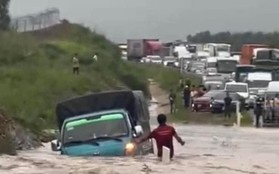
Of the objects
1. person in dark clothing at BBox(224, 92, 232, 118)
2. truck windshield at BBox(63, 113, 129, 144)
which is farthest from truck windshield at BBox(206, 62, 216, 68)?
truck windshield at BBox(63, 113, 129, 144)

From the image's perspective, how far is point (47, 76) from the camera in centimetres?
4959

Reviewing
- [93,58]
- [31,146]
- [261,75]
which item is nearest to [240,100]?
[261,75]

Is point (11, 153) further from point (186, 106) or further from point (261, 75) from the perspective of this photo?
point (261, 75)

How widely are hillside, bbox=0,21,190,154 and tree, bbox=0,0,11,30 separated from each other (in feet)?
13.1

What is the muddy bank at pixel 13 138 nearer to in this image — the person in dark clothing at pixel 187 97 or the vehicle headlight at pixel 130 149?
the vehicle headlight at pixel 130 149

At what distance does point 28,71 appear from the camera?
49.6 meters

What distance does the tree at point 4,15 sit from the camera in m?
68.3

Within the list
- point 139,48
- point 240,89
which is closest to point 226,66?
point 240,89

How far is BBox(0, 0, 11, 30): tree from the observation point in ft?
224

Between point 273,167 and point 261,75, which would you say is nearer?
point 273,167

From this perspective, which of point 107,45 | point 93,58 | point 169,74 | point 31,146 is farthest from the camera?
point 169,74

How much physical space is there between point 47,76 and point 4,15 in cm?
2261

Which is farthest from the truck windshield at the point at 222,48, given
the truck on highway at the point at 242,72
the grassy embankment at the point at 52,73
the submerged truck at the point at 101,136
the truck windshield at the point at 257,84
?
the submerged truck at the point at 101,136

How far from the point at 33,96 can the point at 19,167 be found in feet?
84.8
